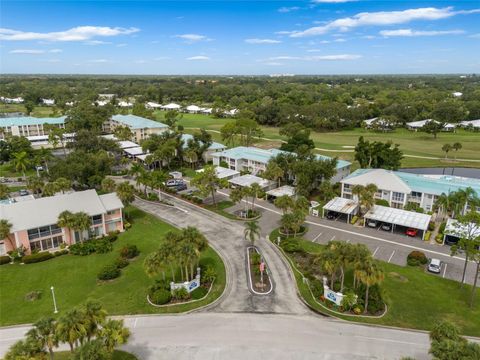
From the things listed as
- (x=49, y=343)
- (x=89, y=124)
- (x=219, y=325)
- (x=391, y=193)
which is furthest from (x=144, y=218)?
(x=89, y=124)

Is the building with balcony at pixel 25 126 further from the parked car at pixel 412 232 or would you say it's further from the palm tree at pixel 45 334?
the parked car at pixel 412 232

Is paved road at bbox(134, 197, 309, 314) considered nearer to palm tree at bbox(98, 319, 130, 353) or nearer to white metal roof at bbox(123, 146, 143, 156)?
palm tree at bbox(98, 319, 130, 353)

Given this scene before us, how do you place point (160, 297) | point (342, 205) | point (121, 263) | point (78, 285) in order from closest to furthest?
point (160, 297)
point (78, 285)
point (121, 263)
point (342, 205)

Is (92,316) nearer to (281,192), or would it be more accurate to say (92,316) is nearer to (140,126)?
(281,192)

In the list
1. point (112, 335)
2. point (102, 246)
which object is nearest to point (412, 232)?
point (112, 335)

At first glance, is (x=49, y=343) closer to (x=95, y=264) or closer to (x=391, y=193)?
(x=95, y=264)

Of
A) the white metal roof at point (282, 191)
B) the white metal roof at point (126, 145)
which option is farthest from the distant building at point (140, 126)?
the white metal roof at point (282, 191)
